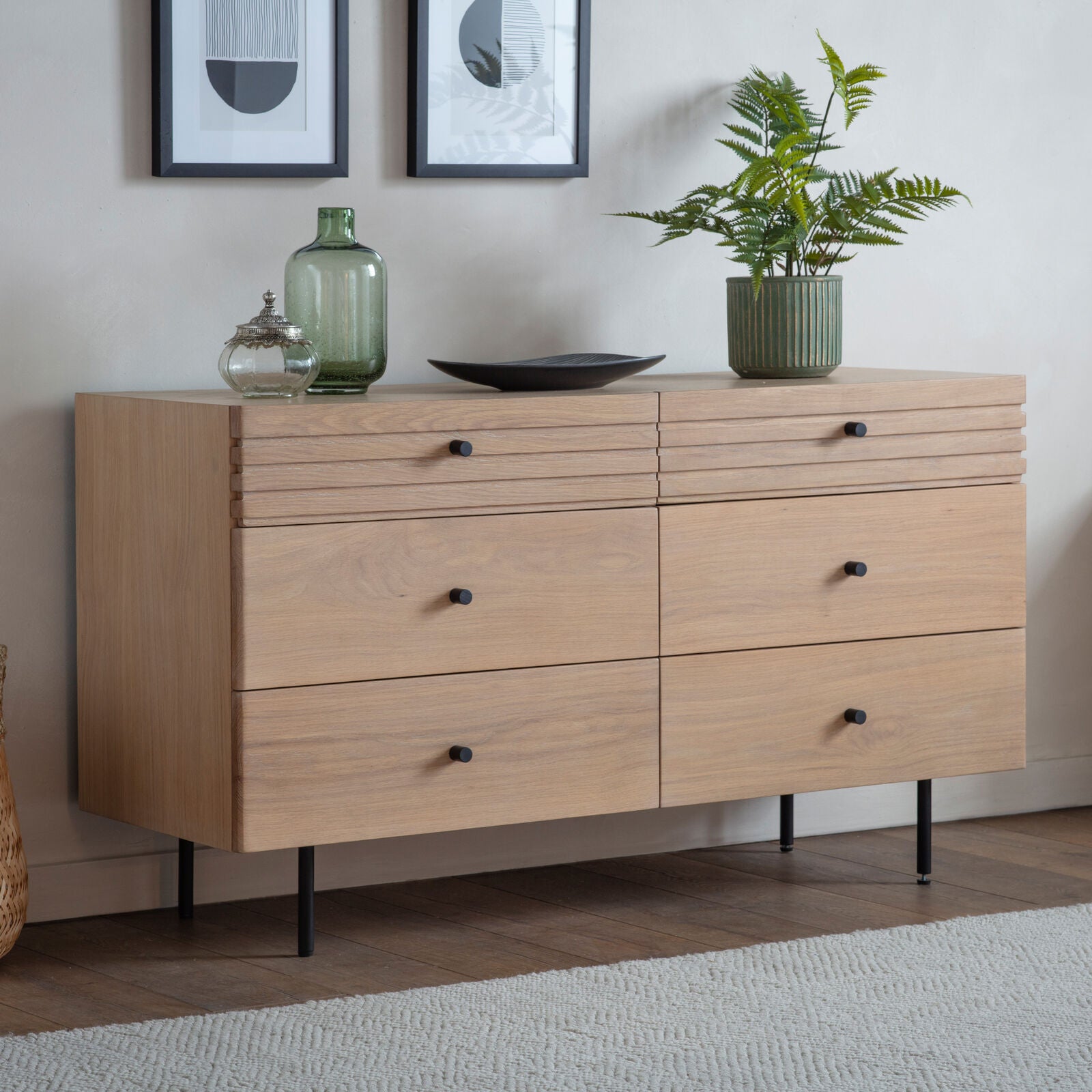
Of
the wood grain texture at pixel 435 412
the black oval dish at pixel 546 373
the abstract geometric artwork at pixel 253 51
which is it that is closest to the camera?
the wood grain texture at pixel 435 412

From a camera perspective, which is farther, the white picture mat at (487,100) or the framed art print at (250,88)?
the white picture mat at (487,100)

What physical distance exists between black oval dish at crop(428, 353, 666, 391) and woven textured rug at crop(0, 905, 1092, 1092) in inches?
32.6

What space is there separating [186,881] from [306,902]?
0.29m

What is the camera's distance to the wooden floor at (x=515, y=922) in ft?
8.14

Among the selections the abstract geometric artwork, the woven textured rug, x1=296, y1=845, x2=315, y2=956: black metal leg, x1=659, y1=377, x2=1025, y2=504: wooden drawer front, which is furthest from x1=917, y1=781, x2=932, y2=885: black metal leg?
the abstract geometric artwork

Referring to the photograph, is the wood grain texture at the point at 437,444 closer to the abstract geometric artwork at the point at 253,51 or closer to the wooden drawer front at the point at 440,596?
the wooden drawer front at the point at 440,596

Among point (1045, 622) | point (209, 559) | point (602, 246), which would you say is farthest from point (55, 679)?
point (1045, 622)

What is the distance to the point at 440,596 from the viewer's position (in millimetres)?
2553

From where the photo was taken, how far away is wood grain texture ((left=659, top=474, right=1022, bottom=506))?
271 cm

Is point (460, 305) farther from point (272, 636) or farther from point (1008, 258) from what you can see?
point (1008, 258)

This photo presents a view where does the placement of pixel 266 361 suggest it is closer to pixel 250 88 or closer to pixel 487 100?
pixel 250 88

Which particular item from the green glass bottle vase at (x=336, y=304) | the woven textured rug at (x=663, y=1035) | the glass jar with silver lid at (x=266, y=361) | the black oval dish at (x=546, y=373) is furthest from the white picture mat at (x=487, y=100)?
the woven textured rug at (x=663, y=1035)

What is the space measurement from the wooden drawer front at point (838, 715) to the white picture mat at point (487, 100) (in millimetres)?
883

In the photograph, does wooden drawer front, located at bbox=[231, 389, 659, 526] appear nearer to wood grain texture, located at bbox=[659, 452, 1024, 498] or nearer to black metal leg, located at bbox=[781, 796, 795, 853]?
wood grain texture, located at bbox=[659, 452, 1024, 498]
